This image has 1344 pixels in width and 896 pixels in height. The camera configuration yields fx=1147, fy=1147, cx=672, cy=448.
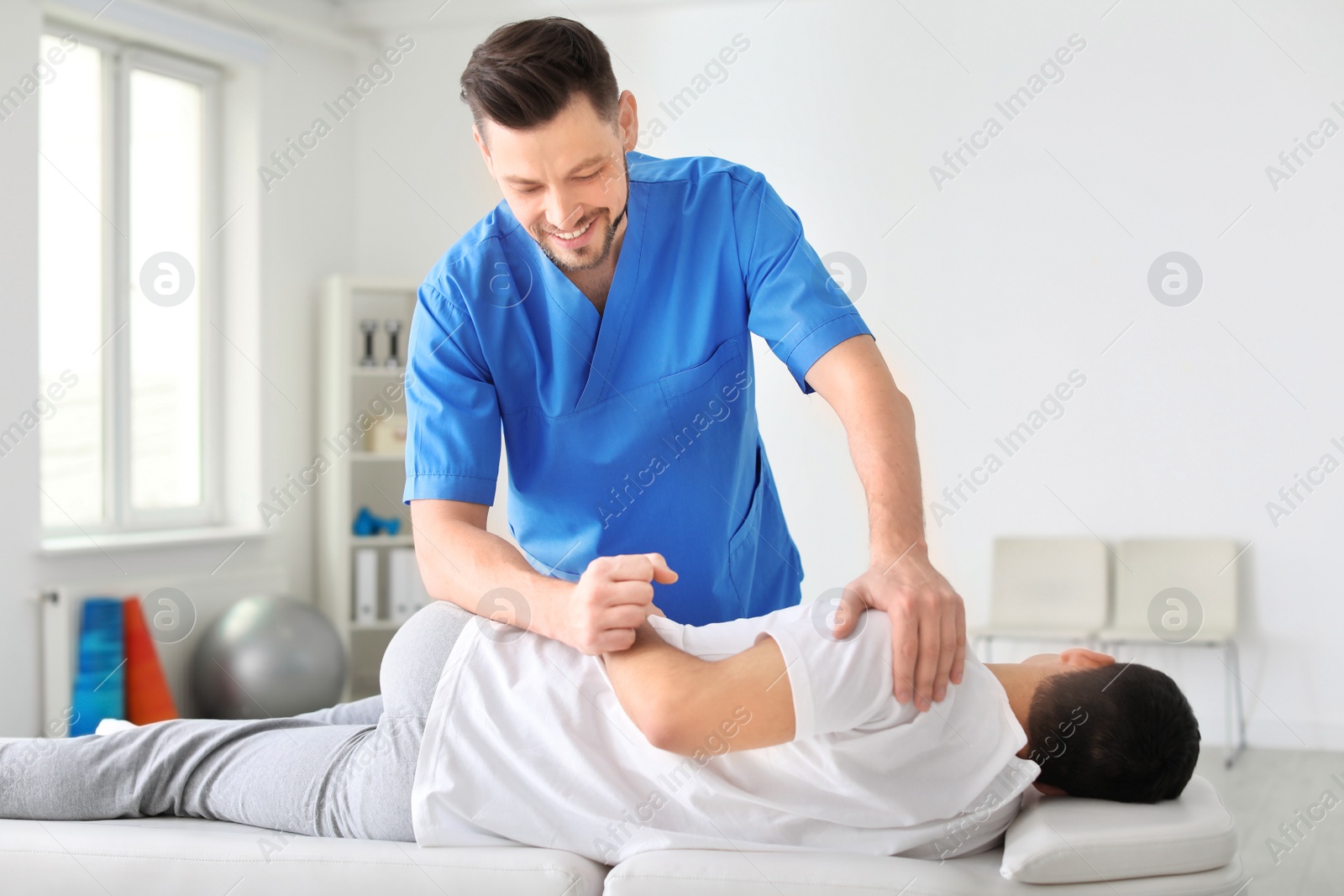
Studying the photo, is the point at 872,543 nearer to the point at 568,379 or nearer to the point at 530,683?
the point at 530,683

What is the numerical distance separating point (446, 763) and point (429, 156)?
13.3 ft

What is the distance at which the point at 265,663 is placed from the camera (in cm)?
373

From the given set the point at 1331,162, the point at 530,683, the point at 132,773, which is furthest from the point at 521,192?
the point at 1331,162

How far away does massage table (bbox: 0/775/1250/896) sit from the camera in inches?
43.6

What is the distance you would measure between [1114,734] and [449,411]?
900 millimetres

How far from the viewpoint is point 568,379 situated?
1566 mm

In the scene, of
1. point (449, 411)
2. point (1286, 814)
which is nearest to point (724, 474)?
point (449, 411)

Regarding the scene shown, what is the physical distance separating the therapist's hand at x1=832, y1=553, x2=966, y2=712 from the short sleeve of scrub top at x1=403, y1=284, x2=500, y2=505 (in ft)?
1.84

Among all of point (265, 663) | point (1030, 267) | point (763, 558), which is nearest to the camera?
point (763, 558)

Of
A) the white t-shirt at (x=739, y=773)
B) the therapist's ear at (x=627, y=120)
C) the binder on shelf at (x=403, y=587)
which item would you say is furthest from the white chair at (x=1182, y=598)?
the therapist's ear at (x=627, y=120)

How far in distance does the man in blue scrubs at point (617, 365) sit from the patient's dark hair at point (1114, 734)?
0.38 m

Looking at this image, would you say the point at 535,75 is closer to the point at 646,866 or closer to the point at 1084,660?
the point at 646,866

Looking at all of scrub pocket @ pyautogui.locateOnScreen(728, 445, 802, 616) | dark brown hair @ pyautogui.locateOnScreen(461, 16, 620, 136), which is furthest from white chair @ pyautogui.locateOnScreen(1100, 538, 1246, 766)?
dark brown hair @ pyautogui.locateOnScreen(461, 16, 620, 136)

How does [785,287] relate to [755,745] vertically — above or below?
above
